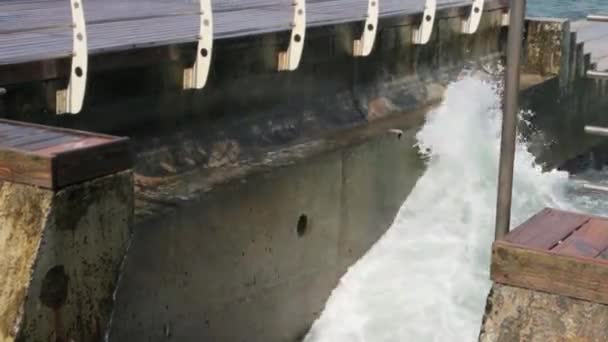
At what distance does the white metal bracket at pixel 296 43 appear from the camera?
8.74 metres

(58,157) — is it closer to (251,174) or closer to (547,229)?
(547,229)

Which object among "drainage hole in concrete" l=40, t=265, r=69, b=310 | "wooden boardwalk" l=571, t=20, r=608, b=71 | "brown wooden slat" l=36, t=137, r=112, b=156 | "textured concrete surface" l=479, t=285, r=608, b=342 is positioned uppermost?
"brown wooden slat" l=36, t=137, r=112, b=156

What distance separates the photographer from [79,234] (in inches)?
184

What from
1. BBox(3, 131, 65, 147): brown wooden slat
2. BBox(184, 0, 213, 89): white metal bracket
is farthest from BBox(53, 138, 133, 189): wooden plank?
BBox(184, 0, 213, 89): white metal bracket

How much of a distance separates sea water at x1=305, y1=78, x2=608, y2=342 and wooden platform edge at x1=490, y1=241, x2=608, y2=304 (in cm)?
421

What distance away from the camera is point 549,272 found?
367 cm

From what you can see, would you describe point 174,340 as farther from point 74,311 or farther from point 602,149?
point 602,149

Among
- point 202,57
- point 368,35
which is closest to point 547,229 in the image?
point 202,57

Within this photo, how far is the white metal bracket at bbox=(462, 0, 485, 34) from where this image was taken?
11.6m

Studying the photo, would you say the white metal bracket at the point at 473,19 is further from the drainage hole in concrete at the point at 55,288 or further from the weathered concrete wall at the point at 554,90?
the drainage hole in concrete at the point at 55,288

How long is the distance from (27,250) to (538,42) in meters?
9.18

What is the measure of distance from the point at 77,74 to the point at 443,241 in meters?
4.51

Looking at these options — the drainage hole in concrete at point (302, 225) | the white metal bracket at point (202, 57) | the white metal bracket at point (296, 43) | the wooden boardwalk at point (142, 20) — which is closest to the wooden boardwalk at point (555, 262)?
the wooden boardwalk at point (142, 20)

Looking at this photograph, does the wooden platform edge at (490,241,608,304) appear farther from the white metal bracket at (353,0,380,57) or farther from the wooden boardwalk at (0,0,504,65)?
the white metal bracket at (353,0,380,57)
